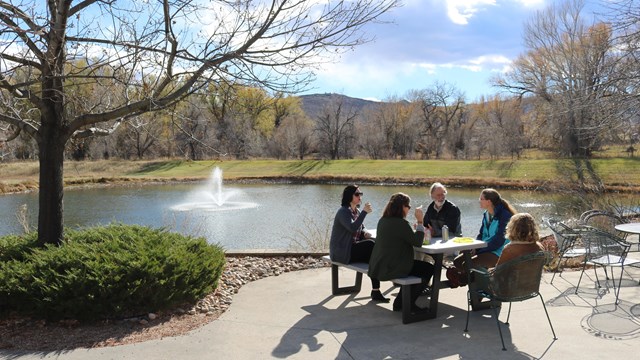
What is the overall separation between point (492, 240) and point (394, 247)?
1361 mm

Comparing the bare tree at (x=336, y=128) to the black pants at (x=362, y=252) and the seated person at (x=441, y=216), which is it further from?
the black pants at (x=362, y=252)

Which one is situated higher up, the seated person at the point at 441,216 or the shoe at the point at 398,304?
the seated person at the point at 441,216

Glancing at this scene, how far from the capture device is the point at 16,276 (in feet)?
17.9

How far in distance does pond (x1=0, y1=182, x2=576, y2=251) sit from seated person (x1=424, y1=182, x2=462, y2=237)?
4.64m

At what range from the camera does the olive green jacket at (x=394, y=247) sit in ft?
18.2


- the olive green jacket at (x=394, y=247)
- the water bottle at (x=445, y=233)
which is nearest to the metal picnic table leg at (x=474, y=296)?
the water bottle at (x=445, y=233)

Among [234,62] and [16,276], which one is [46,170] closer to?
[16,276]

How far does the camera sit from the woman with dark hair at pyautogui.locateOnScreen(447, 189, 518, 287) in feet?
20.3

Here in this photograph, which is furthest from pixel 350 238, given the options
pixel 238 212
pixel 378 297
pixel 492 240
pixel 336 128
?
pixel 336 128

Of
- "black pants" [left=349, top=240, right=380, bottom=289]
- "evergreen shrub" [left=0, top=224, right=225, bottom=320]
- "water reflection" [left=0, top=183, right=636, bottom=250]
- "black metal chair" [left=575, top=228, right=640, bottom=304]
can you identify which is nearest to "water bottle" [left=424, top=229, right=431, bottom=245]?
"black pants" [left=349, top=240, right=380, bottom=289]

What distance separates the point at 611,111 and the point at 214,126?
49904 mm

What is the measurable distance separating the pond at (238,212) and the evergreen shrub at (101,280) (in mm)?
5302

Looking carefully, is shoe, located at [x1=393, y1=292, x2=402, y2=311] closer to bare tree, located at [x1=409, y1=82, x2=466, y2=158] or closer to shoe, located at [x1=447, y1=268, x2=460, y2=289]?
shoe, located at [x1=447, y1=268, x2=460, y2=289]

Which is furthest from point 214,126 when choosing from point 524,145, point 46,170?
point 46,170
